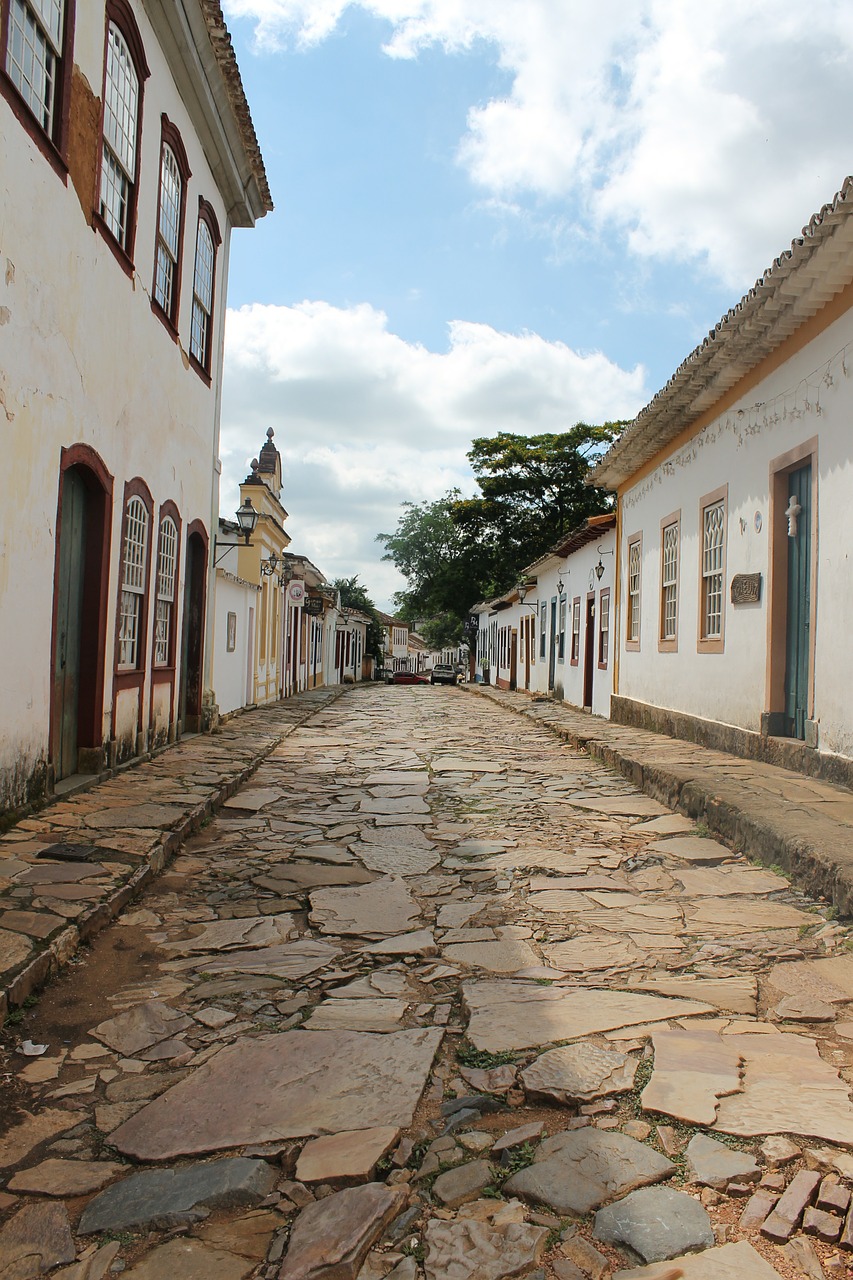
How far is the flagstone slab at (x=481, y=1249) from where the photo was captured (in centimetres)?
197

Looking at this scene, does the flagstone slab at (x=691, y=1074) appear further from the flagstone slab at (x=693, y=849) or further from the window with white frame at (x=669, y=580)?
the window with white frame at (x=669, y=580)

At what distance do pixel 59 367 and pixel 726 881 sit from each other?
5.36 metres

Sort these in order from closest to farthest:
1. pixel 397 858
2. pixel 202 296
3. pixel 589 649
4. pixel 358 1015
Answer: pixel 358 1015 < pixel 397 858 < pixel 202 296 < pixel 589 649

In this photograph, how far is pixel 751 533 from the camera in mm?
9344

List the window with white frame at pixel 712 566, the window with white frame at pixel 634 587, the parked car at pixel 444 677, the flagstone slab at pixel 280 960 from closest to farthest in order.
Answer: the flagstone slab at pixel 280 960 → the window with white frame at pixel 712 566 → the window with white frame at pixel 634 587 → the parked car at pixel 444 677

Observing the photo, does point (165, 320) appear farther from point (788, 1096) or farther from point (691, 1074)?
point (788, 1096)

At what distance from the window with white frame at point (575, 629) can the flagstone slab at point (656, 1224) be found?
1799cm

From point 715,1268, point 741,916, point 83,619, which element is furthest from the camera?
point 83,619

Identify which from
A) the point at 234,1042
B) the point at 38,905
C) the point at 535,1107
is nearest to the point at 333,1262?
the point at 535,1107

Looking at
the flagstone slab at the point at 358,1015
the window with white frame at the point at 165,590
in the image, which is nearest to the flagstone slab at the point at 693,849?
the flagstone slab at the point at 358,1015

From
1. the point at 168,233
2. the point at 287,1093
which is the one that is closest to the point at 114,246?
the point at 168,233

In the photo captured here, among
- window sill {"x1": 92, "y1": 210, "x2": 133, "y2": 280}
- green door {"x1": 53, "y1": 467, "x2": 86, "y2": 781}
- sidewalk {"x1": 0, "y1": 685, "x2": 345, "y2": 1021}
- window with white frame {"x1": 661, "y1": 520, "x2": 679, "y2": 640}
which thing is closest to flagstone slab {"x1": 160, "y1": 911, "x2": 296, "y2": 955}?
sidewalk {"x1": 0, "y1": 685, "x2": 345, "y2": 1021}

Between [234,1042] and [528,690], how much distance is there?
84.6 feet

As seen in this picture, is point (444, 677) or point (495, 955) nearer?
point (495, 955)
